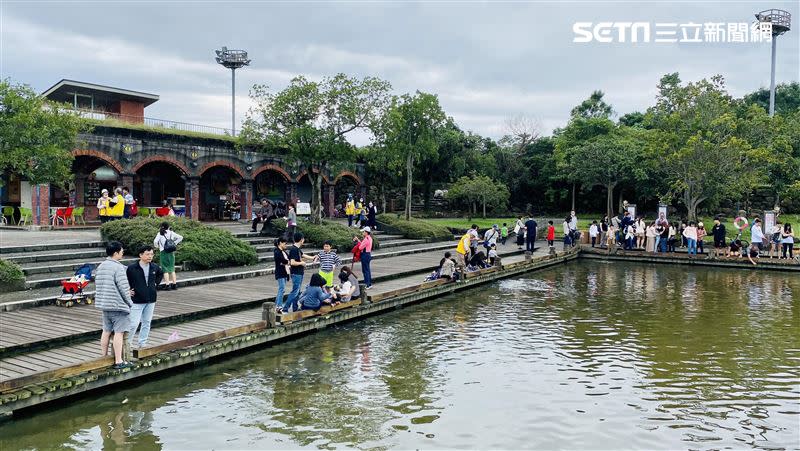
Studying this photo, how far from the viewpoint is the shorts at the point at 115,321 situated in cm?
805

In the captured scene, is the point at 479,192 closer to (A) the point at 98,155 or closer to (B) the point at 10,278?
(A) the point at 98,155

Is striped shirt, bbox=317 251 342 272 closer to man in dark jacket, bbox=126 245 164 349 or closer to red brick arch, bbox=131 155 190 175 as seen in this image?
man in dark jacket, bbox=126 245 164 349

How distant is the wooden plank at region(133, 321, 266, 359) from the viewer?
8.81m

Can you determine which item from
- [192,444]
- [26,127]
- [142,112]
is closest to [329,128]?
[26,127]

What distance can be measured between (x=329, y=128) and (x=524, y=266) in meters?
9.52

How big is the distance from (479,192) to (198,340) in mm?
31051

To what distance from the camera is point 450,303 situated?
15.9m

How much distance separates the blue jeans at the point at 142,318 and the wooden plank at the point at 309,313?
259 cm

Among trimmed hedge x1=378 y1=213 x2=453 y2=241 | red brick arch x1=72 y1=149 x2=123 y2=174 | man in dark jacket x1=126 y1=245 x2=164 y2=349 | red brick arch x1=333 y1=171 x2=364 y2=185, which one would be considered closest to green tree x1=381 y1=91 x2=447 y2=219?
trimmed hedge x1=378 y1=213 x2=453 y2=241

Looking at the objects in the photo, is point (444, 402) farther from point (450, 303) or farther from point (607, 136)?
point (607, 136)

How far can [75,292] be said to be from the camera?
39.4ft

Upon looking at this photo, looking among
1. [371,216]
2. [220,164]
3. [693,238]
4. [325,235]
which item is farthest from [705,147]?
[220,164]

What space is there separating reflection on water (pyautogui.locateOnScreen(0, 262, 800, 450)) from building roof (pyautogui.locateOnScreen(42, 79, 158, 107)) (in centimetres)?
2555

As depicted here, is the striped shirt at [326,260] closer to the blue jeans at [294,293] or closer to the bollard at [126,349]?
the blue jeans at [294,293]
